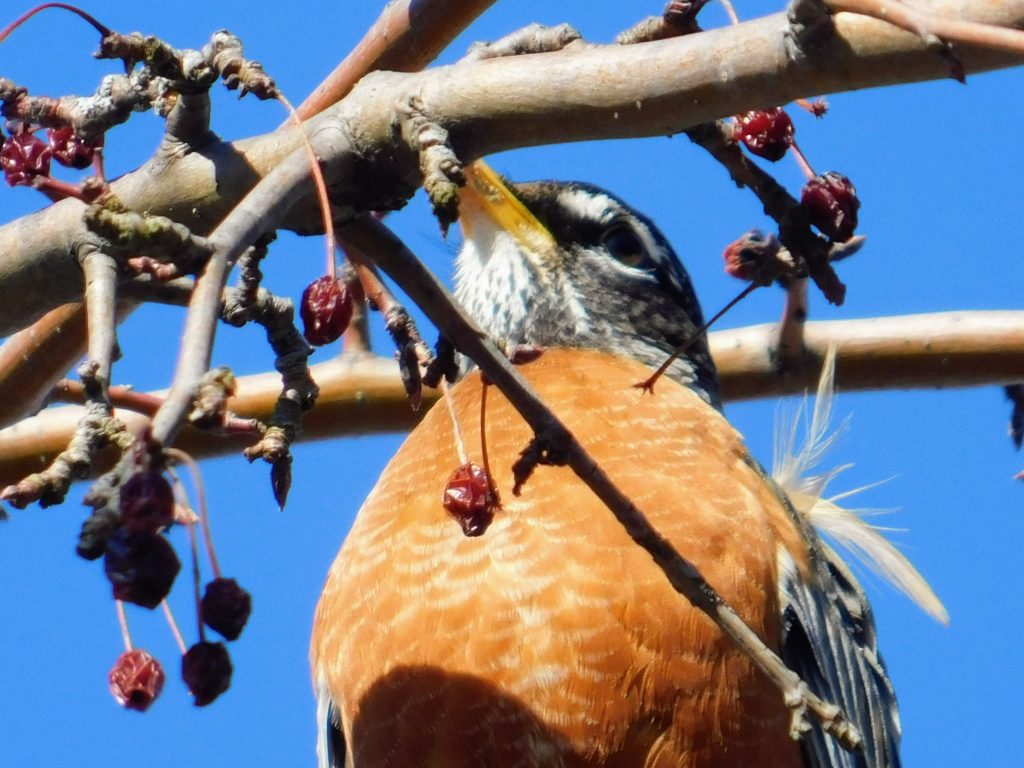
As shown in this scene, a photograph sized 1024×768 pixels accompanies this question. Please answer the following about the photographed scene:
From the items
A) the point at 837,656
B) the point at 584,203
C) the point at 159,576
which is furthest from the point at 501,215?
the point at 159,576

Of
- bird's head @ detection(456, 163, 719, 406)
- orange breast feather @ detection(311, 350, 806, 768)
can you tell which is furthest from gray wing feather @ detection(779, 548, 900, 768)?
bird's head @ detection(456, 163, 719, 406)

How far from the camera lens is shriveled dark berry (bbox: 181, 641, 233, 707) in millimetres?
1651

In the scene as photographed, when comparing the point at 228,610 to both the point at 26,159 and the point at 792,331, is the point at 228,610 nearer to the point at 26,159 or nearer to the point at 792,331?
the point at 26,159

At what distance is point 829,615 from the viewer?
4.05 metres

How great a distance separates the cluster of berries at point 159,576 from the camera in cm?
142

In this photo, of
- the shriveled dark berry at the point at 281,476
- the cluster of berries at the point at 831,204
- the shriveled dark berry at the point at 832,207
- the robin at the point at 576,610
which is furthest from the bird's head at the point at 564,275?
the shriveled dark berry at the point at 281,476

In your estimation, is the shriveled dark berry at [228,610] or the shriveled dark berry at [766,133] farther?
the shriveled dark berry at [766,133]

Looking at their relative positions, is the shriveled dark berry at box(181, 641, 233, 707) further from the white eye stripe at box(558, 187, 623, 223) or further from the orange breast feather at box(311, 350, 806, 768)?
the white eye stripe at box(558, 187, 623, 223)

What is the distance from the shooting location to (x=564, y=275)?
478 cm

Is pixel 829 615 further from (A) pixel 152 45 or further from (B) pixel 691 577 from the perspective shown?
(A) pixel 152 45

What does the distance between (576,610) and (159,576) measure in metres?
1.88

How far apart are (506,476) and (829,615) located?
113 cm

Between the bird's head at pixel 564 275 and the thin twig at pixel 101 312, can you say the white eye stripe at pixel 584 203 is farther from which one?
the thin twig at pixel 101 312

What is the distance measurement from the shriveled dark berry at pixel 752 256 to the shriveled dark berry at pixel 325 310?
60 cm
